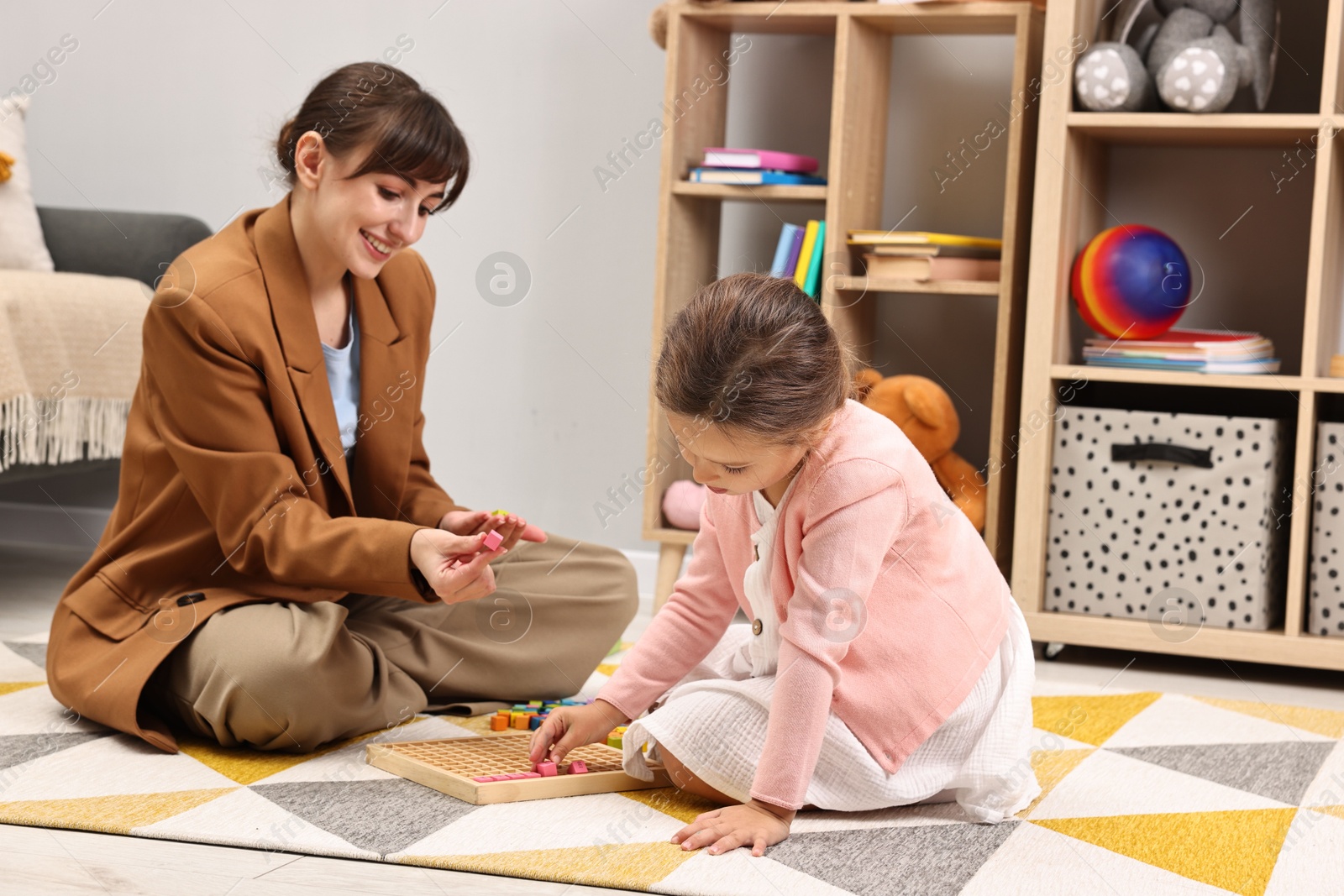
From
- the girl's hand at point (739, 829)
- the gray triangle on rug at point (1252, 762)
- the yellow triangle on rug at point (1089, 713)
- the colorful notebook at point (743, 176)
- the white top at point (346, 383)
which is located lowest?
the yellow triangle on rug at point (1089, 713)

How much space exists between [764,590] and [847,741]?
0.14 meters

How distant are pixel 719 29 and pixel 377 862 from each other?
152cm

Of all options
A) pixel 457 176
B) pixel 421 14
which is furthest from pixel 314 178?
pixel 421 14

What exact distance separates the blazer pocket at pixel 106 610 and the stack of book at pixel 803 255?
1.03 m

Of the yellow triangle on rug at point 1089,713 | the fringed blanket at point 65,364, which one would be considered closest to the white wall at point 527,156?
the fringed blanket at point 65,364

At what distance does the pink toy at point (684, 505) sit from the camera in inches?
80.4

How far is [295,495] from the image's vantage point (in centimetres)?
130

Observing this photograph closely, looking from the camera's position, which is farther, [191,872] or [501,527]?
[501,527]

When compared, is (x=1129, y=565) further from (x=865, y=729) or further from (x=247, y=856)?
(x=247, y=856)

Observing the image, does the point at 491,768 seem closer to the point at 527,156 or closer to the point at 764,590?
the point at 764,590

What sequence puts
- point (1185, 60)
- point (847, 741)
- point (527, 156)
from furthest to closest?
point (527, 156) → point (1185, 60) → point (847, 741)

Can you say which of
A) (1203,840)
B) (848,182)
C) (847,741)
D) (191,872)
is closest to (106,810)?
(191,872)

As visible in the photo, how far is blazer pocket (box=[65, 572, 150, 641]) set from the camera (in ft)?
4.36

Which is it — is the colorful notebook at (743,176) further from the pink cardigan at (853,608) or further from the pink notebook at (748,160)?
the pink cardigan at (853,608)
